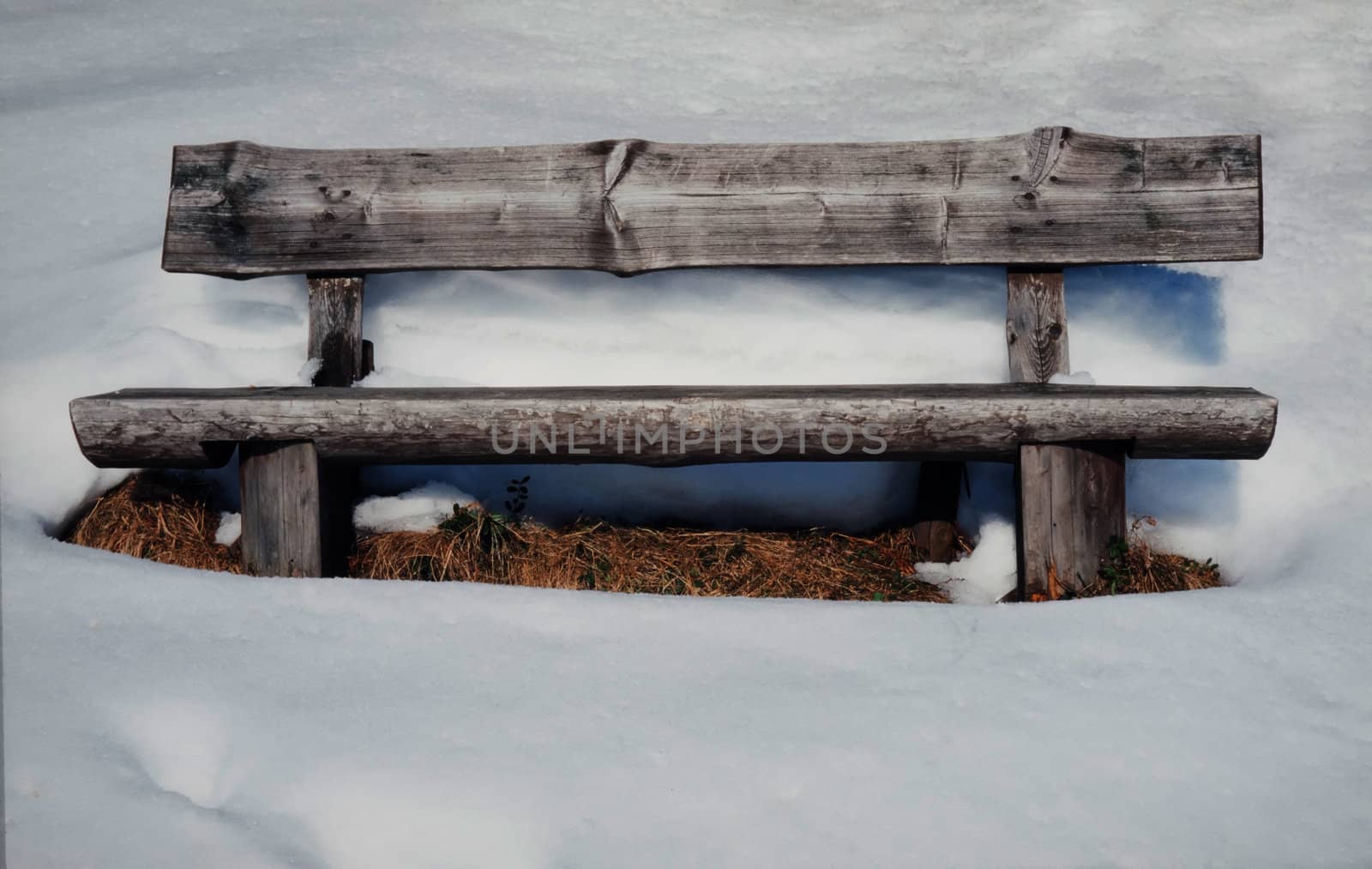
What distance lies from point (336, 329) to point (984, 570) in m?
2.51

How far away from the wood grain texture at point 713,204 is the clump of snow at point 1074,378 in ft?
1.35

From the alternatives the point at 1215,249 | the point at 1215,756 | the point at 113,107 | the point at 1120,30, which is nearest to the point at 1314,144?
the point at 1120,30

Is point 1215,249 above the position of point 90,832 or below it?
above

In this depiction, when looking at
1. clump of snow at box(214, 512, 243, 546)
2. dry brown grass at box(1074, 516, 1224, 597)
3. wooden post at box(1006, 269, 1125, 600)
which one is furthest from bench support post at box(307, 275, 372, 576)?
dry brown grass at box(1074, 516, 1224, 597)

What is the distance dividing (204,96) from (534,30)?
1682mm

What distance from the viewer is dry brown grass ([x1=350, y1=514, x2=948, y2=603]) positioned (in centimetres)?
369

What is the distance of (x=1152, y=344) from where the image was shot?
3.99 m

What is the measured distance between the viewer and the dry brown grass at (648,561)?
3689 mm

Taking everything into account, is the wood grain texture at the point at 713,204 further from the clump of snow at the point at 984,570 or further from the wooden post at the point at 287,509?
the clump of snow at the point at 984,570

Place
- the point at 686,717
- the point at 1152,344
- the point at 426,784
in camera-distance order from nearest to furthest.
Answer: the point at 426,784, the point at 686,717, the point at 1152,344

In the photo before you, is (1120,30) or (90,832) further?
(1120,30)

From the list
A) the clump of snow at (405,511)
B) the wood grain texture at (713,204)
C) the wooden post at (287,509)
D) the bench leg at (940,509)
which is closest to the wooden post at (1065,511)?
the bench leg at (940,509)

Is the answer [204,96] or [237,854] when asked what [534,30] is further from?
[237,854]

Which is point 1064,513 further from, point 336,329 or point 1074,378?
point 336,329
